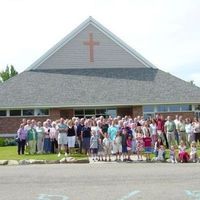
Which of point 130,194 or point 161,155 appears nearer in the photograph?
point 130,194

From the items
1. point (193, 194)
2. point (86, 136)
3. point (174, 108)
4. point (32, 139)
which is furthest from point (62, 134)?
point (174, 108)

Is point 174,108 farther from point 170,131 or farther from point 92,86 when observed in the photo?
point 170,131

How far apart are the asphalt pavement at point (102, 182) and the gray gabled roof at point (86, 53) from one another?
786 inches

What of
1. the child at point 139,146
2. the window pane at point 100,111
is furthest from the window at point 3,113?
the child at point 139,146

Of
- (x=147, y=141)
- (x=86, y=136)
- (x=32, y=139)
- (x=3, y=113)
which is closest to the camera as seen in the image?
(x=147, y=141)

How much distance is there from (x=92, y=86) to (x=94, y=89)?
48cm

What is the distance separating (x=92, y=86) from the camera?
3578cm

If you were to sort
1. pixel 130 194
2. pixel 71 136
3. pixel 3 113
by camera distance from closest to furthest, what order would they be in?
pixel 130 194 < pixel 71 136 < pixel 3 113

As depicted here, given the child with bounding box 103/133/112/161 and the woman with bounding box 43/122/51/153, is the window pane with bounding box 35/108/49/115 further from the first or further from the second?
the child with bounding box 103/133/112/161

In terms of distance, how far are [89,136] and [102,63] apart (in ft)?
53.3

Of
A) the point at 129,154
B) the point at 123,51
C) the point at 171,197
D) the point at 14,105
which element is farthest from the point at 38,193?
the point at 123,51

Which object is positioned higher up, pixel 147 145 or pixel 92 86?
pixel 92 86

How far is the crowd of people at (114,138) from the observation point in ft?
67.4

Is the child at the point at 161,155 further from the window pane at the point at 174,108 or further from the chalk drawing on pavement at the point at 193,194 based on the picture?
the window pane at the point at 174,108
